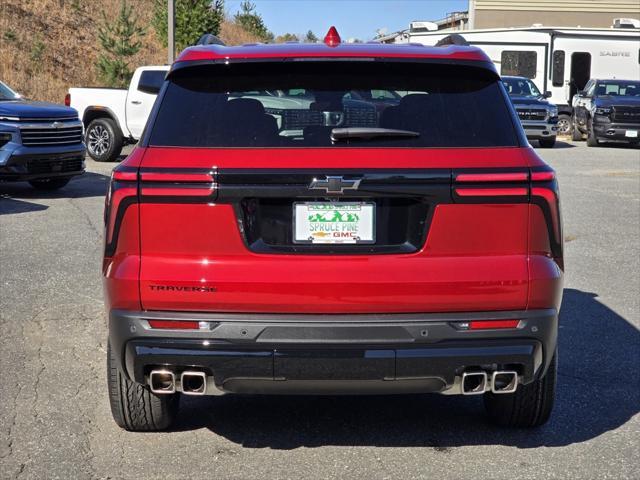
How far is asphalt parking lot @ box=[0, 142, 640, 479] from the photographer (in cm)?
439

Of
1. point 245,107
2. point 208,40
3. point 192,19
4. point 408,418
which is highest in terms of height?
point 192,19

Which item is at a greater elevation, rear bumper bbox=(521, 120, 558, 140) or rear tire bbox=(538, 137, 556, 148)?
rear bumper bbox=(521, 120, 558, 140)

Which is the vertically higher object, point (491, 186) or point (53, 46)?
point (53, 46)

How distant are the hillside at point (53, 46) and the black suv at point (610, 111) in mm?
16042

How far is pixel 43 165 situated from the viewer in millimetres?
13578

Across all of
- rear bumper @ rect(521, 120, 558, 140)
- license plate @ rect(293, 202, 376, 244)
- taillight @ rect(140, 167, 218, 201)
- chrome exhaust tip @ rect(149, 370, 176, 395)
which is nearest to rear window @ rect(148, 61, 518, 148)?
taillight @ rect(140, 167, 218, 201)

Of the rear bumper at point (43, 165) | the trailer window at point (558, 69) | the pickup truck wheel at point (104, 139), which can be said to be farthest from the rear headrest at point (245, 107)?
the trailer window at point (558, 69)

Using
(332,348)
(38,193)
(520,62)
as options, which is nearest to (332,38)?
(332,348)

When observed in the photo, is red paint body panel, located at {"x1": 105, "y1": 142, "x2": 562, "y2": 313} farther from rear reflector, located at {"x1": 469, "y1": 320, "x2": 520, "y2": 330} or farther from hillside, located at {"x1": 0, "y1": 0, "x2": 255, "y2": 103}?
hillside, located at {"x1": 0, "y1": 0, "x2": 255, "y2": 103}

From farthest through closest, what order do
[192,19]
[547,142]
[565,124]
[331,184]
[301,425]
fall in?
1. [192,19]
2. [565,124]
3. [547,142]
4. [301,425]
5. [331,184]

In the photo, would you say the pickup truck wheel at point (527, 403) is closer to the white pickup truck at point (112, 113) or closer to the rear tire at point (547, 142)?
the white pickup truck at point (112, 113)

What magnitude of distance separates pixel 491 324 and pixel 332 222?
0.76 metres

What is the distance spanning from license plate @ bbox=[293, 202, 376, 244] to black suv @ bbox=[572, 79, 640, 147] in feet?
76.5

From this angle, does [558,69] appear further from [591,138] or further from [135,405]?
[135,405]
